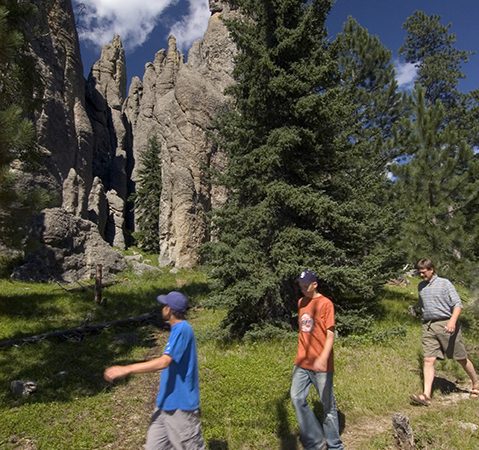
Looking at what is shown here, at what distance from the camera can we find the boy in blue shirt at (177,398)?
408 centimetres

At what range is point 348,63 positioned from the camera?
21.0 m

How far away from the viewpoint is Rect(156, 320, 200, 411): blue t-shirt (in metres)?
4.09

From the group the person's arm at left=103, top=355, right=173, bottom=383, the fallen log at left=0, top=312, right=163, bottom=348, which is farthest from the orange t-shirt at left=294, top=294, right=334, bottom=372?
the fallen log at left=0, top=312, right=163, bottom=348

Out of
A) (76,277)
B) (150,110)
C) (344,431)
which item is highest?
(150,110)

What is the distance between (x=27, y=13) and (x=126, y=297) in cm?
1195

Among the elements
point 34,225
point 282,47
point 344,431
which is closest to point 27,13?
point 282,47

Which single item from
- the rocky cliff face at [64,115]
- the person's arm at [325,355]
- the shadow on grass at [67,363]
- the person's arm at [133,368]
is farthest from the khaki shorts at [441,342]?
the rocky cliff face at [64,115]

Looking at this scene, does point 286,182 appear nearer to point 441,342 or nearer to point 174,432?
point 441,342

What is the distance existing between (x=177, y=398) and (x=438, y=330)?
5.02 meters

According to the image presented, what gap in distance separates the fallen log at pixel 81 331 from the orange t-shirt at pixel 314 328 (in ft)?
29.9

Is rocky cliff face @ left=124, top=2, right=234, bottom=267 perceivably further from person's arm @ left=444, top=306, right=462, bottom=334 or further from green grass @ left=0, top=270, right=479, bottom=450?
person's arm @ left=444, top=306, right=462, bottom=334

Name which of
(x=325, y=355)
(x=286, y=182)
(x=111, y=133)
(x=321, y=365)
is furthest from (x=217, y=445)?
(x=111, y=133)

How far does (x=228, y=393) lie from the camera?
750 centimetres

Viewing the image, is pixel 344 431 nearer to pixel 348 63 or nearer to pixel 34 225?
pixel 348 63
